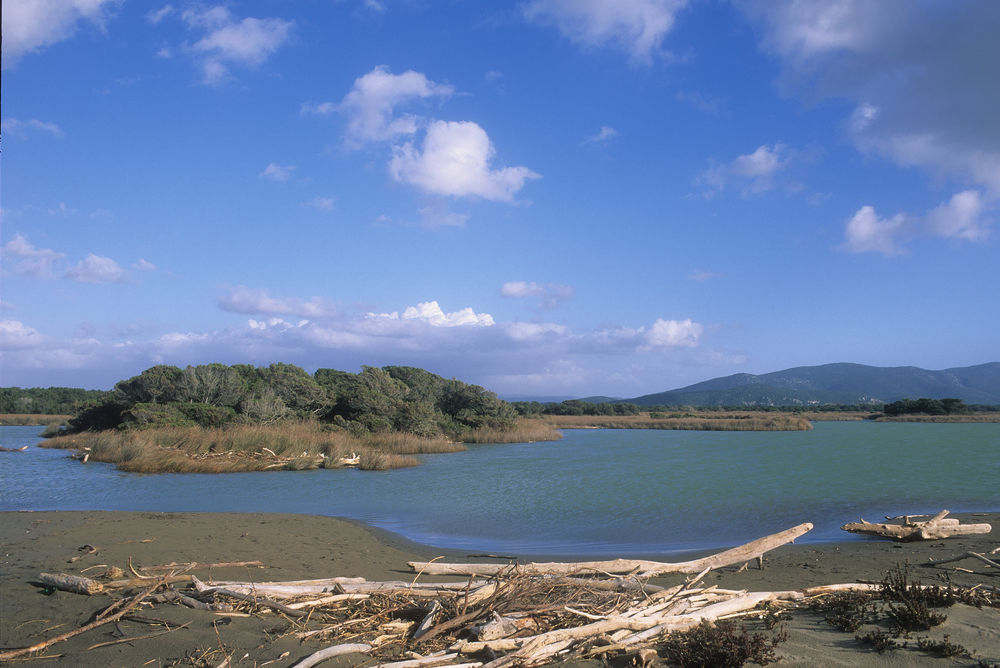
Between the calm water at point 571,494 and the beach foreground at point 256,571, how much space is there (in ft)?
5.41

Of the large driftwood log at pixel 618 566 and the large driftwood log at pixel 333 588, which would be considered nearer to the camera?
the large driftwood log at pixel 333 588

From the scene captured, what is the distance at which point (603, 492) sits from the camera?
55.4ft

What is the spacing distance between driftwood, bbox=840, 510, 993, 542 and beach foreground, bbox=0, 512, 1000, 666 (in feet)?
0.56

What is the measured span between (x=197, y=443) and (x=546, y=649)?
21.2 metres

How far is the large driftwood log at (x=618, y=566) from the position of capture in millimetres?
6973

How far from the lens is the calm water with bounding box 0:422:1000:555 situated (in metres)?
11.8

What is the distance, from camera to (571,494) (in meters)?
16.6

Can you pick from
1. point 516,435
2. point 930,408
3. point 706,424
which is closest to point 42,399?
point 516,435

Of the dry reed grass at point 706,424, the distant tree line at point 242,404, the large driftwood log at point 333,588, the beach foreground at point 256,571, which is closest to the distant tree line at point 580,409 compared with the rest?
the dry reed grass at point 706,424

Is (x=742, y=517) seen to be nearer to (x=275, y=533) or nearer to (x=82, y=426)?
(x=275, y=533)

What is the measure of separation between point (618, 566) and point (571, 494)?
30.7 ft

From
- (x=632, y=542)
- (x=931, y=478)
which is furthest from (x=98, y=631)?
(x=931, y=478)

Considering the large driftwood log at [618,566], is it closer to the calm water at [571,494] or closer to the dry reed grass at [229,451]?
the calm water at [571,494]

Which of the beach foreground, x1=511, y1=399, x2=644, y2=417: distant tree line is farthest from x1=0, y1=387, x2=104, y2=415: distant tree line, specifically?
the beach foreground
